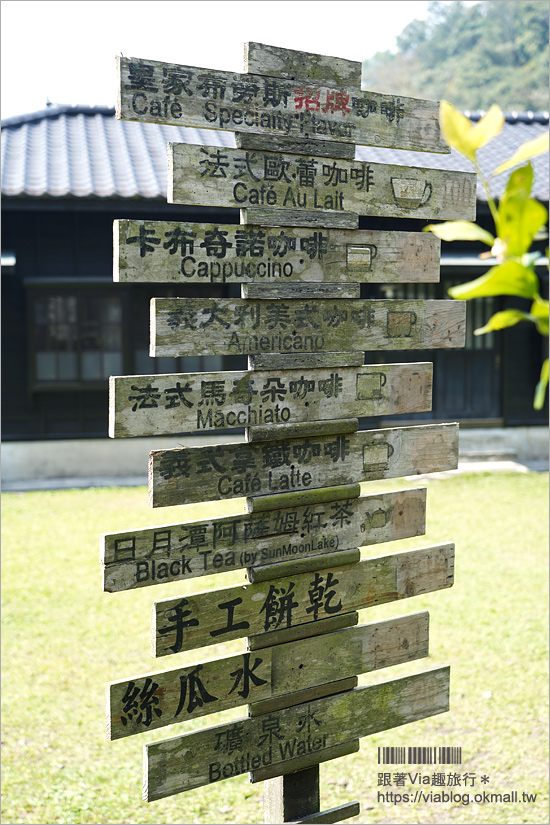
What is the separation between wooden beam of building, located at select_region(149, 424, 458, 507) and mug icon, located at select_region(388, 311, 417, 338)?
0.30 metres

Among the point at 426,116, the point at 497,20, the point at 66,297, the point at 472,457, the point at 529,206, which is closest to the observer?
the point at 529,206

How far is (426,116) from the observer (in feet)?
7.82

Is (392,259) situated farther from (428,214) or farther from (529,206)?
(529,206)

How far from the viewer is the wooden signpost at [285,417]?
2.06m

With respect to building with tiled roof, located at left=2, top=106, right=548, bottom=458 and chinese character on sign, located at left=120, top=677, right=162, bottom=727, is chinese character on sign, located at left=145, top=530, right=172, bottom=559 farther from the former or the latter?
building with tiled roof, located at left=2, top=106, right=548, bottom=458

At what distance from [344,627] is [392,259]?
1.16 m

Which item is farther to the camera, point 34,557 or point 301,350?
point 34,557

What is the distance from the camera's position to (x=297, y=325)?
226 centimetres

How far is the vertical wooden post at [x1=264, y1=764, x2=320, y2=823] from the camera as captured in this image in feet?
7.96

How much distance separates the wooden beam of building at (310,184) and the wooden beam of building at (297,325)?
27 cm

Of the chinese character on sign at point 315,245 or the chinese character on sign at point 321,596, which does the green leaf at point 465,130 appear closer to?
the chinese character on sign at point 315,245

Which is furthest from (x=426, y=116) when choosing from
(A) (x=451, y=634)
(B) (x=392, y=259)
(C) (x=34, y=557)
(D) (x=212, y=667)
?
(C) (x=34, y=557)

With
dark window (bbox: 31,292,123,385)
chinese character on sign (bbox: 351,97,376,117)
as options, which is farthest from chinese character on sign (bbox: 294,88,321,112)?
dark window (bbox: 31,292,123,385)

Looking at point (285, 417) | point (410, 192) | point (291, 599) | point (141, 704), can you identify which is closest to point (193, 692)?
point (141, 704)
